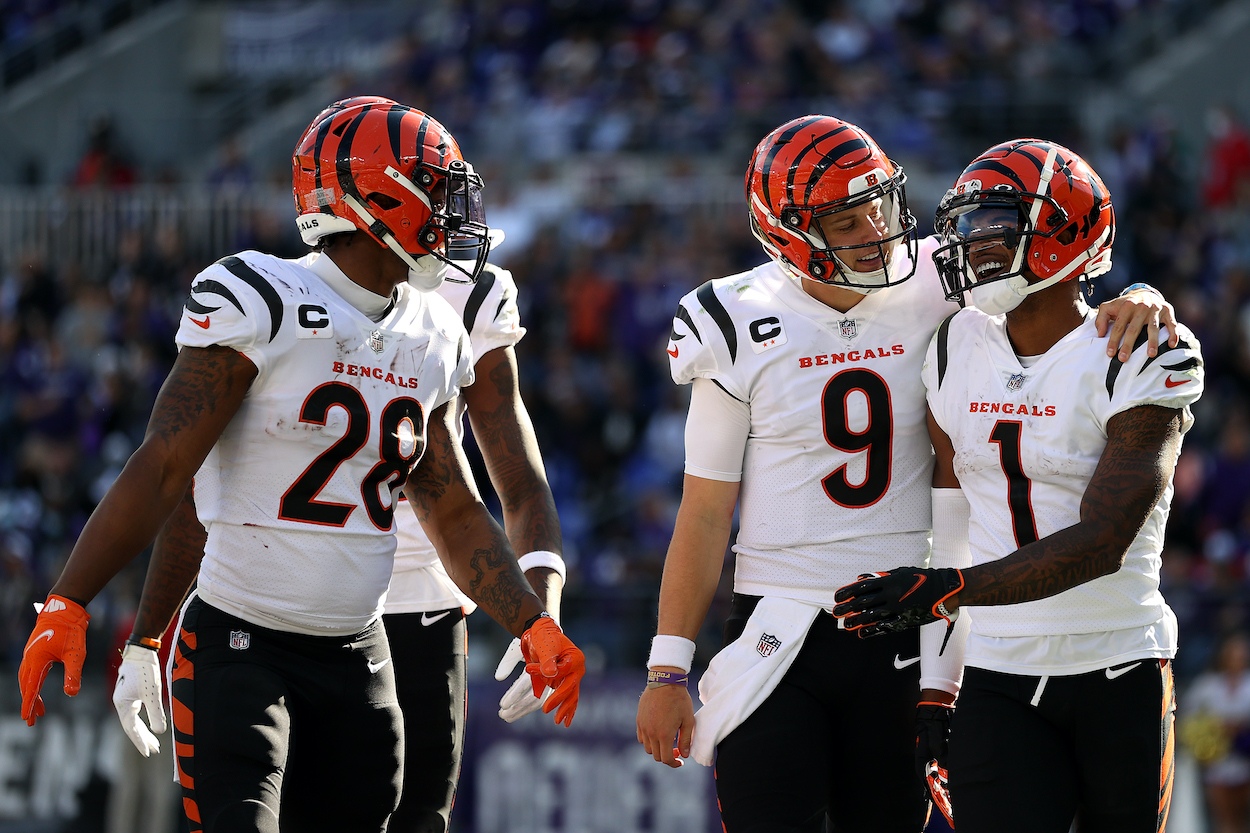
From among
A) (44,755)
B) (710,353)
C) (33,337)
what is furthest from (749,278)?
(33,337)

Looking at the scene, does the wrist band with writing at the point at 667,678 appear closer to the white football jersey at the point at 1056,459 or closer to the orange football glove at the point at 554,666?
the orange football glove at the point at 554,666

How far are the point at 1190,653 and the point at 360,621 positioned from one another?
657 cm

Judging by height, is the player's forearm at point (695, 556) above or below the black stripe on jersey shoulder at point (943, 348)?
below

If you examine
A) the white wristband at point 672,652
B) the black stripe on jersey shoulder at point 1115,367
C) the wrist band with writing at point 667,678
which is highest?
the black stripe on jersey shoulder at point 1115,367

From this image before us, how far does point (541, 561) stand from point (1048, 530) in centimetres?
142

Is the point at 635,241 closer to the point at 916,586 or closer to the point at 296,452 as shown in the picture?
the point at 296,452

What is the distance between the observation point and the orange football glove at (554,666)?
3605 mm

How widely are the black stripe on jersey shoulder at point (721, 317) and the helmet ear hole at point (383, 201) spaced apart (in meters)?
0.83

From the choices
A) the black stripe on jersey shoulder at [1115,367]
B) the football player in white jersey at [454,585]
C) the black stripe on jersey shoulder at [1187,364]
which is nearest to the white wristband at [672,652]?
the football player in white jersey at [454,585]

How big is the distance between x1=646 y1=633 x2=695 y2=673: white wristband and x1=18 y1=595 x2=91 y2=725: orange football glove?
4.65 ft

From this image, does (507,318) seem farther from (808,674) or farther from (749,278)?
(808,674)

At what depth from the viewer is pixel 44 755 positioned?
32.1ft

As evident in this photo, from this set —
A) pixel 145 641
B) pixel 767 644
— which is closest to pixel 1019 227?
pixel 767 644

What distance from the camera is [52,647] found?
10.8 feet
